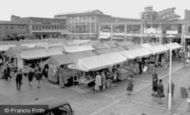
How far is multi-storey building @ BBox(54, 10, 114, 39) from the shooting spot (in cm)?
6525

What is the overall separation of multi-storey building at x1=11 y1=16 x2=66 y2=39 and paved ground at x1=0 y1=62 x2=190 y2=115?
4267 cm

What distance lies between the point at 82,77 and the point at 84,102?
11.8ft

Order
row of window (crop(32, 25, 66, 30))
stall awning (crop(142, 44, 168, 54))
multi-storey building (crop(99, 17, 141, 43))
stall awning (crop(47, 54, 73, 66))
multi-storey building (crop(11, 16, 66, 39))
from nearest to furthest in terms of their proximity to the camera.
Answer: stall awning (crop(47, 54, 73, 66))
stall awning (crop(142, 44, 168, 54))
multi-storey building (crop(99, 17, 141, 43))
multi-storey building (crop(11, 16, 66, 39))
row of window (crop(32, 25, 66, 30))

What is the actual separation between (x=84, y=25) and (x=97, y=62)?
181ft

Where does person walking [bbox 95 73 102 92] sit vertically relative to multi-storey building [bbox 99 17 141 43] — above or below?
below

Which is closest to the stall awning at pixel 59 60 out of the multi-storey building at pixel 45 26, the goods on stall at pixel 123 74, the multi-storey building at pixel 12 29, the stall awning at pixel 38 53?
the stall awning at pixel 38 53

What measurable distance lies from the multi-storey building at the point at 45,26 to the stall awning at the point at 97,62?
4423cm

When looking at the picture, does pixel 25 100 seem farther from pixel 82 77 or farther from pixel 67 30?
pixel 67 30

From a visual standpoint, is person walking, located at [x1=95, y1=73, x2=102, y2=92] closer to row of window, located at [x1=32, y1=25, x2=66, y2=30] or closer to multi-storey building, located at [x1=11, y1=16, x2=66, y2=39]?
multi-storey building, located at [x1=11, y1=16, x2=66, y2=39]

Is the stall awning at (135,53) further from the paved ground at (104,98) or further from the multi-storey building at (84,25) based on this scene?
the multi-storey building at (84,25)

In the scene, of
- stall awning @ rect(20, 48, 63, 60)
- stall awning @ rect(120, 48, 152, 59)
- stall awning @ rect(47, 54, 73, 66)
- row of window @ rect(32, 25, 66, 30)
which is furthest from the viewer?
row of window @ rect(32, 25, 66, 30)

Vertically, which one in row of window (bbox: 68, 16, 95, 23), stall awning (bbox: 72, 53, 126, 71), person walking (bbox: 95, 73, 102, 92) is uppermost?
row of window (bbox: 68, 16, 95, 23)

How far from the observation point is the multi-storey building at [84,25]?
65250 millimetres

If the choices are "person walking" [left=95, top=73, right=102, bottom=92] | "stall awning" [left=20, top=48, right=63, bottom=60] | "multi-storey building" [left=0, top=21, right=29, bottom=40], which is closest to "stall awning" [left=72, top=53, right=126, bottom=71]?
"person walking" [left=95, top=73, right=102, bottom=92]
